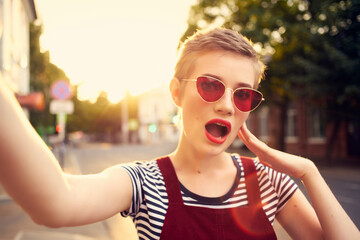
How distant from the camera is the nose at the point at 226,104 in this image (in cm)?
140

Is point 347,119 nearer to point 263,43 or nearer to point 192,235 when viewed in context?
point 263,43

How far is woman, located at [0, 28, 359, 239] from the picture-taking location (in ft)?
4.43

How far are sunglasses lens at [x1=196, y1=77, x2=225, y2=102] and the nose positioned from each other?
17 millimetres

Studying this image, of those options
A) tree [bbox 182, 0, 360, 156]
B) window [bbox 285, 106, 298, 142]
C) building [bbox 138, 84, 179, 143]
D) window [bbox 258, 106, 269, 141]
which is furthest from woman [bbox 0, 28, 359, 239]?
building [bbox 138, 84, 179, 143]

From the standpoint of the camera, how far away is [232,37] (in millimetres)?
1478

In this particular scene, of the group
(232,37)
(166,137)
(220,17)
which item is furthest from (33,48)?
(166,137)

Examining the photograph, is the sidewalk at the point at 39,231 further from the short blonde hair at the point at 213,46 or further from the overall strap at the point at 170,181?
the short blonde hair at the point at 213,46

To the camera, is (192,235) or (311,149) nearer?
(192,235)

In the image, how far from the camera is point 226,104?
1399 millimetres

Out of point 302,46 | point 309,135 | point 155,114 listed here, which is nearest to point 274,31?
point 302,46

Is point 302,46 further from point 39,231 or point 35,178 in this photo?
point 35,178

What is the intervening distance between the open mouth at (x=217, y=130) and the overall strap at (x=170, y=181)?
23 centimetres

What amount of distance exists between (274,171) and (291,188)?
0.10 meters

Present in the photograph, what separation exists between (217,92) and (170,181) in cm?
42
